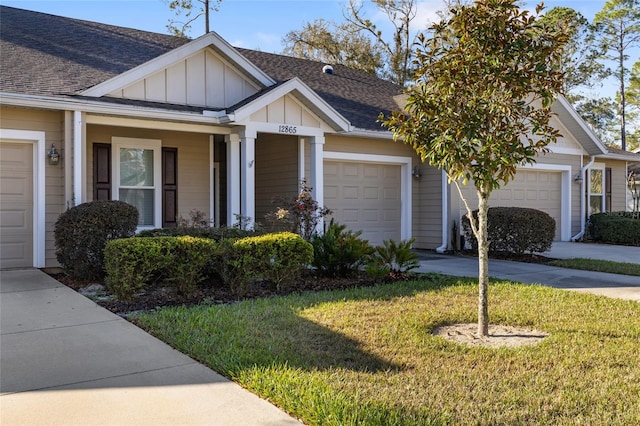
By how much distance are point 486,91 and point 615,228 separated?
13.1 meters

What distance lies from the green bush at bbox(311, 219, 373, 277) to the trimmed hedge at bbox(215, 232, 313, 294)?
90cm

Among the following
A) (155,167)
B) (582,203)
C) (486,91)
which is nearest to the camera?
(486,91)

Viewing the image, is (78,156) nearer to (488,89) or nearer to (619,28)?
(488,89)

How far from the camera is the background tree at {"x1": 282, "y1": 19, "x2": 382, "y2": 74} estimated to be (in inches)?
1195

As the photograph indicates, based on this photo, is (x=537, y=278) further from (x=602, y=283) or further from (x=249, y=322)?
(x=249, y=322)

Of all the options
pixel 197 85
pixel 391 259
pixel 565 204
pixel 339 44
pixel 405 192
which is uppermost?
pixel 339 44

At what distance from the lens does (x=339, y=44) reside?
3044 centimetres

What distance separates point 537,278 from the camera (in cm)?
943

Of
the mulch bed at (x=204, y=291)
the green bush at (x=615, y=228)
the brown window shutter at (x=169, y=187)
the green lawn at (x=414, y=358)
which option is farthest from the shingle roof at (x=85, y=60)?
the green bush at (x=615, y=228)

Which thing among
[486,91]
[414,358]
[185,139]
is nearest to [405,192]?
[185,139]

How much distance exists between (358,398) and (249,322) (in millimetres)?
2353

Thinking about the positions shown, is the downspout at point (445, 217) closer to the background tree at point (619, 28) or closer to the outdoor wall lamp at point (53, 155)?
the outdoor wall lamp at point (53, 155)

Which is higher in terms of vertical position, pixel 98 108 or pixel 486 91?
pixel 98 108

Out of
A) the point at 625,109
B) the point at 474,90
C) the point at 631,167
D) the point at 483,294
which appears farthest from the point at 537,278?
the point at 625,109
